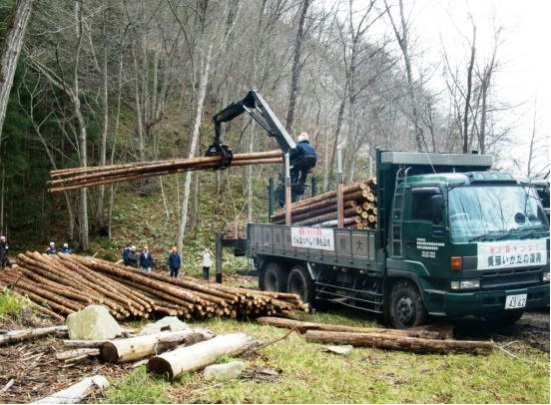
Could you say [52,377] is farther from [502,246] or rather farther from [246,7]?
[246,7]

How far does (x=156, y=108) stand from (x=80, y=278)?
23.9 metres

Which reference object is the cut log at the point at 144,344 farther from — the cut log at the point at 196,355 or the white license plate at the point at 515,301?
the white license plate at the point at 515,301

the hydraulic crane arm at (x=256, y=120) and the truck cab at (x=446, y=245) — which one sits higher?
the hydraulic crane arm at (x=256, y=120)

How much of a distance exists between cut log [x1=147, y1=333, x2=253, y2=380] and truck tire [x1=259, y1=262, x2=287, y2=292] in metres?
6.10

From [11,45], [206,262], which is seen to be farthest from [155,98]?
[11,45]

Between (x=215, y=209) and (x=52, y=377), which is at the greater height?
(x=215, y=209)

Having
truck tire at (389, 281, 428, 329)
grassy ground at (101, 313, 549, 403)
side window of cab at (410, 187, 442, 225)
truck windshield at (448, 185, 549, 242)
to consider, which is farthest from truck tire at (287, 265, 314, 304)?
truck windshield at (448, 185, 549, 242)

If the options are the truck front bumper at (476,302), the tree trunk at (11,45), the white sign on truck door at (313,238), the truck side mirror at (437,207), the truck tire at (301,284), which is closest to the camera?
the tree trunk at (11,45)

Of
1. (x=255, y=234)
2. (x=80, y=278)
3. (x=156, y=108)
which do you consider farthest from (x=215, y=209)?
(x=80, y=278)

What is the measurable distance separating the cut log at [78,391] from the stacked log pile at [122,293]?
3940 millimetres

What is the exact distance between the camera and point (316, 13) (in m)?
24.5

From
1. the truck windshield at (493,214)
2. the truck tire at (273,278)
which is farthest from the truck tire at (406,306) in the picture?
the truck tire at (273,278)

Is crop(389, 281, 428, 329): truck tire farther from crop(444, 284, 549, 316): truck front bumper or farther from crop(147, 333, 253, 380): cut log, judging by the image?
crop(147, 333, 253, 380): cut log

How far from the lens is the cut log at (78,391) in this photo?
544 cm
